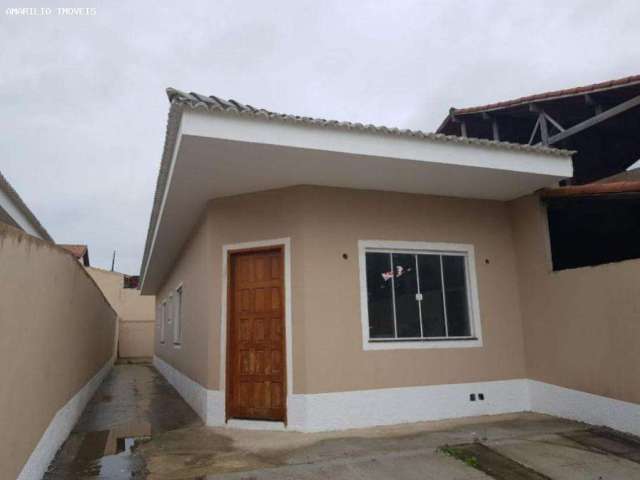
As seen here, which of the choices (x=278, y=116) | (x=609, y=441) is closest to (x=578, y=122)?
(x=609, y=441)

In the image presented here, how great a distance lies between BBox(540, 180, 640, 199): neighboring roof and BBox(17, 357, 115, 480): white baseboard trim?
7030 mm

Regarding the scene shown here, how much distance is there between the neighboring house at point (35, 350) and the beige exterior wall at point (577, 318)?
6.20m

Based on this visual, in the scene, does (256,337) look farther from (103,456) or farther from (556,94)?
(556,94)

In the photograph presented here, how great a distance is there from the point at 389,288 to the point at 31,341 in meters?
4.34

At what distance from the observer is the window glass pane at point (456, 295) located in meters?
6.77

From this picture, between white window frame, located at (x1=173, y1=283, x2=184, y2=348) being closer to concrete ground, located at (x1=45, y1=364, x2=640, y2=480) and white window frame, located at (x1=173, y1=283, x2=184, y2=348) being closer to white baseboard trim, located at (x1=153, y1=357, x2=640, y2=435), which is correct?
white baseboard trim, located at (x1=153, y1=357, x2=640, y2=435)

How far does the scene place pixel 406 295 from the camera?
6551 mm

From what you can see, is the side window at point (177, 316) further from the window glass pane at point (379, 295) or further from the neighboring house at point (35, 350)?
the window glass pane at point (379, 295)

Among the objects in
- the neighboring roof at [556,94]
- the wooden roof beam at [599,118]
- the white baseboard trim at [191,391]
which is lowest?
the white baseboard trim at [191,391]

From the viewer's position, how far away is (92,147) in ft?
43.4

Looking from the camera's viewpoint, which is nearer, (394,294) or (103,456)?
(103,456)

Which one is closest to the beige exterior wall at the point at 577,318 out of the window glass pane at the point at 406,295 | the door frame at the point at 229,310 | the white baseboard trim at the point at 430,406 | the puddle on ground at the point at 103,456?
the white baseboard trim at the point at 430,406

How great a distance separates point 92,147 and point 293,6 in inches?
312

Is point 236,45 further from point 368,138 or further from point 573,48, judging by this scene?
point 573,48
